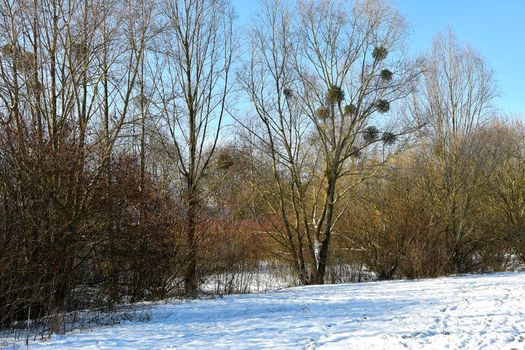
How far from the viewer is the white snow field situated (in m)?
6.05

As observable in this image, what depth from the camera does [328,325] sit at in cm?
717

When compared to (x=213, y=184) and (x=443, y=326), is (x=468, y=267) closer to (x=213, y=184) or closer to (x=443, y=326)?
(x=213, y=184)

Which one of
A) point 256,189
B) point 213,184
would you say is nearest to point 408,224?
point 256,189

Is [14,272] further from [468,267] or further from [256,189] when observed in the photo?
[468,267]

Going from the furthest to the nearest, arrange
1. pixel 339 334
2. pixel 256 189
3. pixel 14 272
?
pixel 256 189, pixel 14 272, pixel 339 334

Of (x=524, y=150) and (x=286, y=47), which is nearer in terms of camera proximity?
(x=286, y=47)

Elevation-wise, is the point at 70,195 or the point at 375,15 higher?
the point at 375,15

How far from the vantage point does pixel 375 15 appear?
16.6 m

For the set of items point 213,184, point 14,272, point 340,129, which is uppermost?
point 340,129

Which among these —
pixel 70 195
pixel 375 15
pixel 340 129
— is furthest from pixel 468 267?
pixel 70 195

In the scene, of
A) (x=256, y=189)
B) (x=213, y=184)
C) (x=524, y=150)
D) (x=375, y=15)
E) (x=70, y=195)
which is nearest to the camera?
(x=70, y=195)

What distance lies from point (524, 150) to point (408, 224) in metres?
9.95

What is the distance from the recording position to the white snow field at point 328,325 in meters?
6.05

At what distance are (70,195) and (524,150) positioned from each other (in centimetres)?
2228
